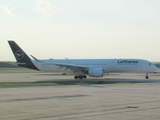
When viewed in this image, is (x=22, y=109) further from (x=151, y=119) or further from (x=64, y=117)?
(x=151, y=119)

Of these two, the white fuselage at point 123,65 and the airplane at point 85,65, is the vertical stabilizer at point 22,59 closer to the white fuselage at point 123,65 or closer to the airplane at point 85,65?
the airplane at point 85,65

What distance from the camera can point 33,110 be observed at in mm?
13984

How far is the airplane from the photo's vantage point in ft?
159

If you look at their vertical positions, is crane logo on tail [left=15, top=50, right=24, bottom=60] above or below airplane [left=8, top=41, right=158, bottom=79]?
above

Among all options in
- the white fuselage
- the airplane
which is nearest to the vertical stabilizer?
the airplane

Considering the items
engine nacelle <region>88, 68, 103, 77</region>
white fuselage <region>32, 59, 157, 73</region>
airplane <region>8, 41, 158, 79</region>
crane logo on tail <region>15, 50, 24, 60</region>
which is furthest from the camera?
crane logo on tail <region>15, 50, 24, 60</region>

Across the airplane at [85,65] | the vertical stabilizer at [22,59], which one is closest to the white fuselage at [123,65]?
the airplane at [85,65]

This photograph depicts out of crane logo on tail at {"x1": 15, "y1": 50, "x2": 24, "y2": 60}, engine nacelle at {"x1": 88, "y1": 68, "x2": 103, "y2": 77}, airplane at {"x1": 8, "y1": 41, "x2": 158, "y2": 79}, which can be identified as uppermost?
crane logo on tail at {"x1": 15, "y1": 50, "x2": 24, "y2": 60}

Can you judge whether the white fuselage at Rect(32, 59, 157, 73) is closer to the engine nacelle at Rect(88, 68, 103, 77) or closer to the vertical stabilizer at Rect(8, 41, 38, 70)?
the vertical stabilizer at Rect(8, 41, 38, 70)

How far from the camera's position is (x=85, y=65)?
5109 centimetres

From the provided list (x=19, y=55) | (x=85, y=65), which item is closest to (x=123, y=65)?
(x=85, y=65)

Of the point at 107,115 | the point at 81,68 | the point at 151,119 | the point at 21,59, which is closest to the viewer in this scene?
the point at 151,119

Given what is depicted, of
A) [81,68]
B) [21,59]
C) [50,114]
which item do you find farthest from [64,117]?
[21,59]

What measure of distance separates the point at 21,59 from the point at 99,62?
490 inches
